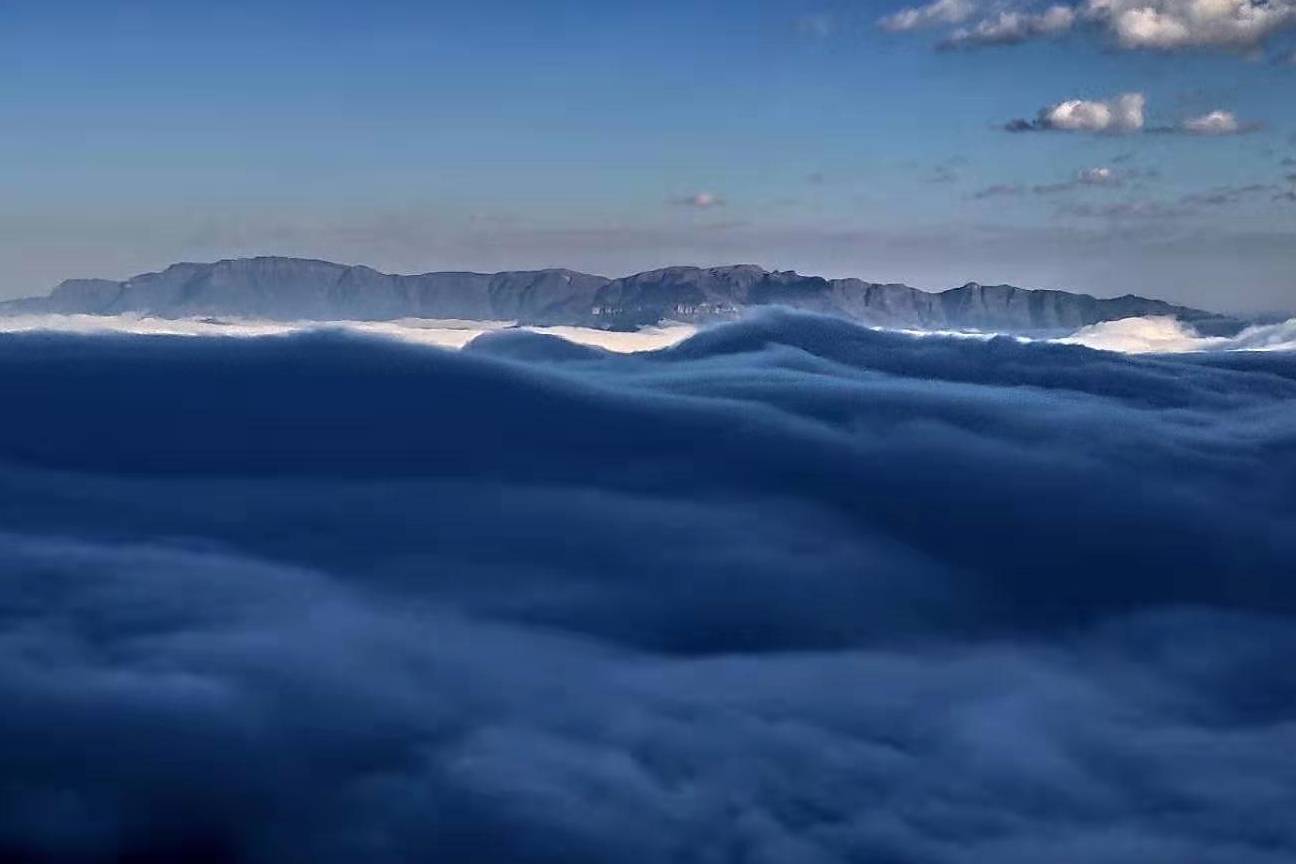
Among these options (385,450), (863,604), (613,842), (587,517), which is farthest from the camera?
(385,450)

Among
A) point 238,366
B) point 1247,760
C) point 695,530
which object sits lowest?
point 1247,760

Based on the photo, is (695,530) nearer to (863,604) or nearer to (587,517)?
(587,517)

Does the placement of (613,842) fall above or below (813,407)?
below

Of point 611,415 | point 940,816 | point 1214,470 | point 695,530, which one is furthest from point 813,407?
point 940,816

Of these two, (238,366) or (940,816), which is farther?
(238,366)

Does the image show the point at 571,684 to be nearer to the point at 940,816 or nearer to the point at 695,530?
the point at 940,816

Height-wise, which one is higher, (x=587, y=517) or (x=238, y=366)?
(x=238, y=366)

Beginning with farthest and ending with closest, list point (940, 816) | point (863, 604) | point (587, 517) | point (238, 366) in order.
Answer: point (238, 366) → point (587, 517) → point (863, 604) → point (940, 816)

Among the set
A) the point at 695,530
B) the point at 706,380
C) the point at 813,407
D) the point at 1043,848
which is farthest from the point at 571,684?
the point at 706,380

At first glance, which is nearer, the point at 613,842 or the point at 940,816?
the point at 613,842
